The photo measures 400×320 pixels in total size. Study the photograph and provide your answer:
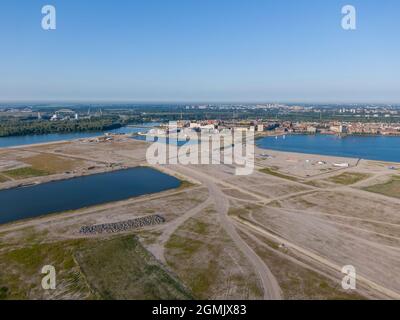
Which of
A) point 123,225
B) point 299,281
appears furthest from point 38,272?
point 299,281

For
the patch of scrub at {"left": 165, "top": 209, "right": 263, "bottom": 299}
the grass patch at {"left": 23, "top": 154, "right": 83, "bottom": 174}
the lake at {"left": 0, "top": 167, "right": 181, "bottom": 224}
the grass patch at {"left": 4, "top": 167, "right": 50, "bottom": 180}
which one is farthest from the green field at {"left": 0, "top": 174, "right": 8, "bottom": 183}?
the patch of scrub at {"left": 165, "top": 209, "right": 263, "bottom": 299}

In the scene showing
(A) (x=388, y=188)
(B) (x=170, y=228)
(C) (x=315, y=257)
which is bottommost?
(C) (x=315, y=257)

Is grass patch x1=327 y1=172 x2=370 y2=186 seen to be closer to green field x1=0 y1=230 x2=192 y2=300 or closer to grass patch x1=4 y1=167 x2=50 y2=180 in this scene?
green field x1=0 y1=230 x2=192 y2=300

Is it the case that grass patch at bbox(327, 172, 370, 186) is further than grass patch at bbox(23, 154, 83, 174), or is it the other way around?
grass patch at bbox(23, 154, 83, 174)

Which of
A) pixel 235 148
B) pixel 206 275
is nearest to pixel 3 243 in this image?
pixel 206 275

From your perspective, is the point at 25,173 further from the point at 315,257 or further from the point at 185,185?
the point at 315,257
